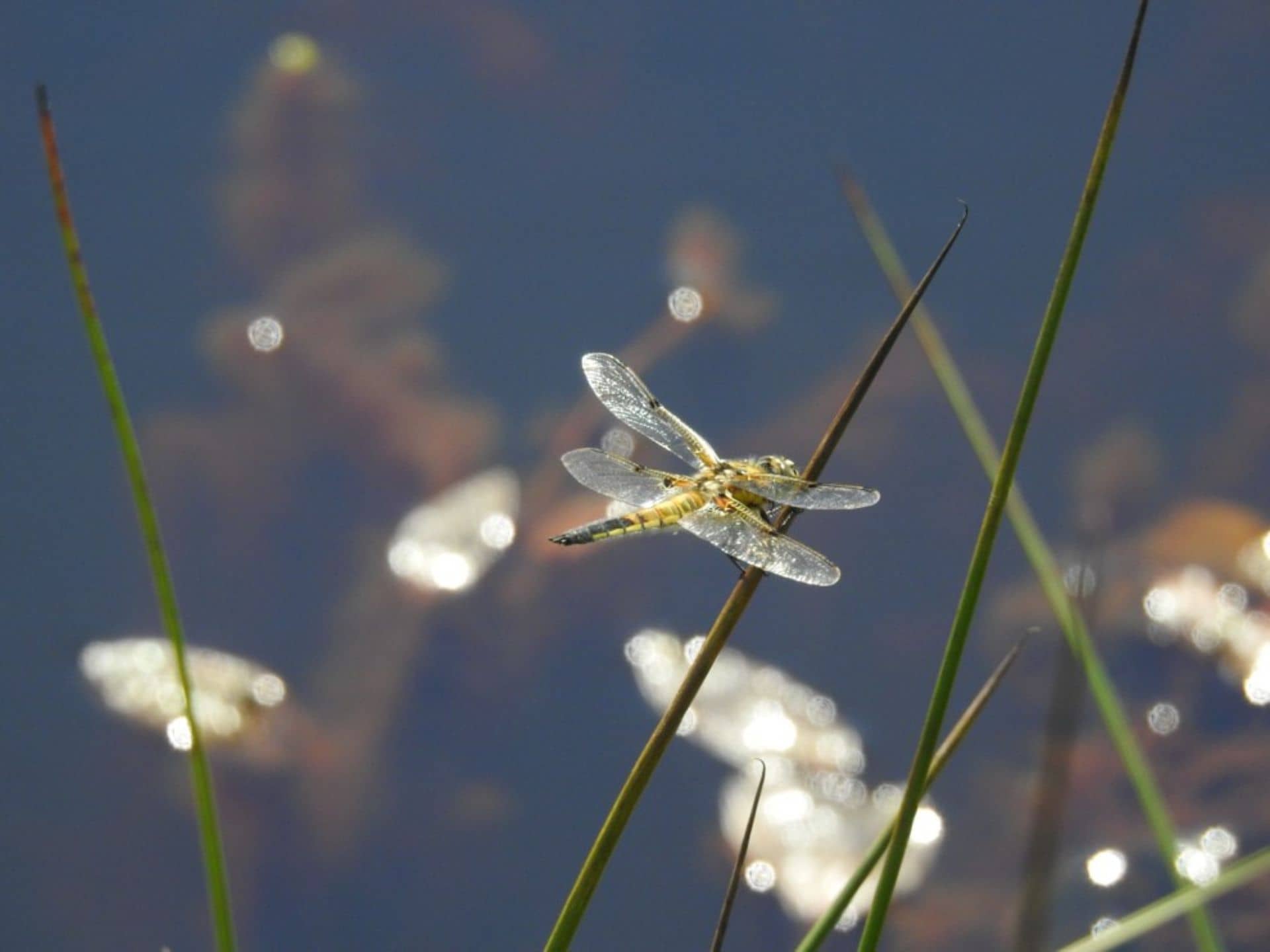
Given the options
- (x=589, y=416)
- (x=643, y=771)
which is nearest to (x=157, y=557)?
(x=643, y=771)

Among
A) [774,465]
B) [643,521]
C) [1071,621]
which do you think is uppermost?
[774,465]

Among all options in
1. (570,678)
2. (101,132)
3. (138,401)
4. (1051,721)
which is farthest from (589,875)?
(101,132)

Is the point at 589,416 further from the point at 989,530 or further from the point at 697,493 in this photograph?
the point at 989,530

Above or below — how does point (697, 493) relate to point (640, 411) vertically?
below

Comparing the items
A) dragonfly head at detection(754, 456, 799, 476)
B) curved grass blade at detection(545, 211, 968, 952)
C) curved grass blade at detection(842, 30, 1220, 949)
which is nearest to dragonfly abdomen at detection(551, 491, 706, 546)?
dragonfly head at detection(754, 456, 799, 476)

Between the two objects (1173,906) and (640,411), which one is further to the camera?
(640,411)

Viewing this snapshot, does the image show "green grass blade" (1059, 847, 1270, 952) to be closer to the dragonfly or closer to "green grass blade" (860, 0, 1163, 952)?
"green grass blade" (860, 0, 1163, 952)

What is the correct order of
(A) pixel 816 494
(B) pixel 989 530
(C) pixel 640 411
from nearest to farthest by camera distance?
(B) pixel 989 530
(A) pixel 816 494
(C) pixel 640 411
